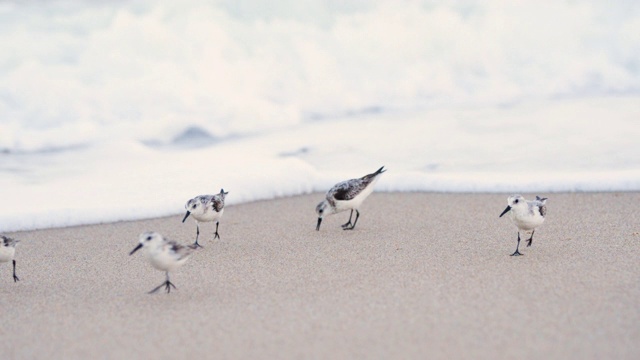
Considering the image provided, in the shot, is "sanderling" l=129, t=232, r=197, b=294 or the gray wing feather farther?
the gray wing feather

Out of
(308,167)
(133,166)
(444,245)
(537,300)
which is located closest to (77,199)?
(133,166)

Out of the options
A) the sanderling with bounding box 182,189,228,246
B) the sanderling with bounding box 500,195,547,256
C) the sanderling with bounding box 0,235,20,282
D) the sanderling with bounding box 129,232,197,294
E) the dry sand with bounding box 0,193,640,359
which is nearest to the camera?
the dry sand with bounding box 0,193,640,359

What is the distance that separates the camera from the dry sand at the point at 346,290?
3.74 meters

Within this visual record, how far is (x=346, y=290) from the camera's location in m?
4.67

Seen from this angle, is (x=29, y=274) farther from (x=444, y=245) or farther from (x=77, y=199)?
(x=444, y=245)

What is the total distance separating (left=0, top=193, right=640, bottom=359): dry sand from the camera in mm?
3742

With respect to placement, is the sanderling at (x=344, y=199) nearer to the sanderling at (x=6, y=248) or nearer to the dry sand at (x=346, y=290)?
the dry sand at (x=346, y=290)

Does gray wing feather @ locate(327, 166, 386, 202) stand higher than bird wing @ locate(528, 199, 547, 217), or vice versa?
gray wing feather @ locate(327, 166, 386, 202)

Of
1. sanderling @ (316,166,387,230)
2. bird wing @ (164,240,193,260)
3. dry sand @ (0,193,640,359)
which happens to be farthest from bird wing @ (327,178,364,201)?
bird wing @ (164,240,193,260)

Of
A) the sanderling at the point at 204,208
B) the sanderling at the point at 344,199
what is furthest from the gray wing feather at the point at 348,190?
the sanderling at the point at 204,208

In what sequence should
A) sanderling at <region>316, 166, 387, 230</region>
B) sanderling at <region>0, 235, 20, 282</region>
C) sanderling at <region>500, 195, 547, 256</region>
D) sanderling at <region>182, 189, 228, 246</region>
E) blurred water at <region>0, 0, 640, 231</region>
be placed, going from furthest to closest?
blurred water at <region>0, 0, 640, 231</region> → sanderling at <region>316, 166, 387, 230</region> → sanderling at <region>182, 189, 228, 246</region> → sanderling at <region>500, 195, 547, 256</region> → sanderling at <region>0, 235, 20, 282</region>

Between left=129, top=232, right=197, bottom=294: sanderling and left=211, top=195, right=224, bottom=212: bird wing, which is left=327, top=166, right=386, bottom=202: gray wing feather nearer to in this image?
left=211, top=195, right=224, bottom=212: bird wing

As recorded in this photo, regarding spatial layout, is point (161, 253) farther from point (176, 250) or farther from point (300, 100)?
point (300, 100)

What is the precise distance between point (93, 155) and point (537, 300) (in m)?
7.24
